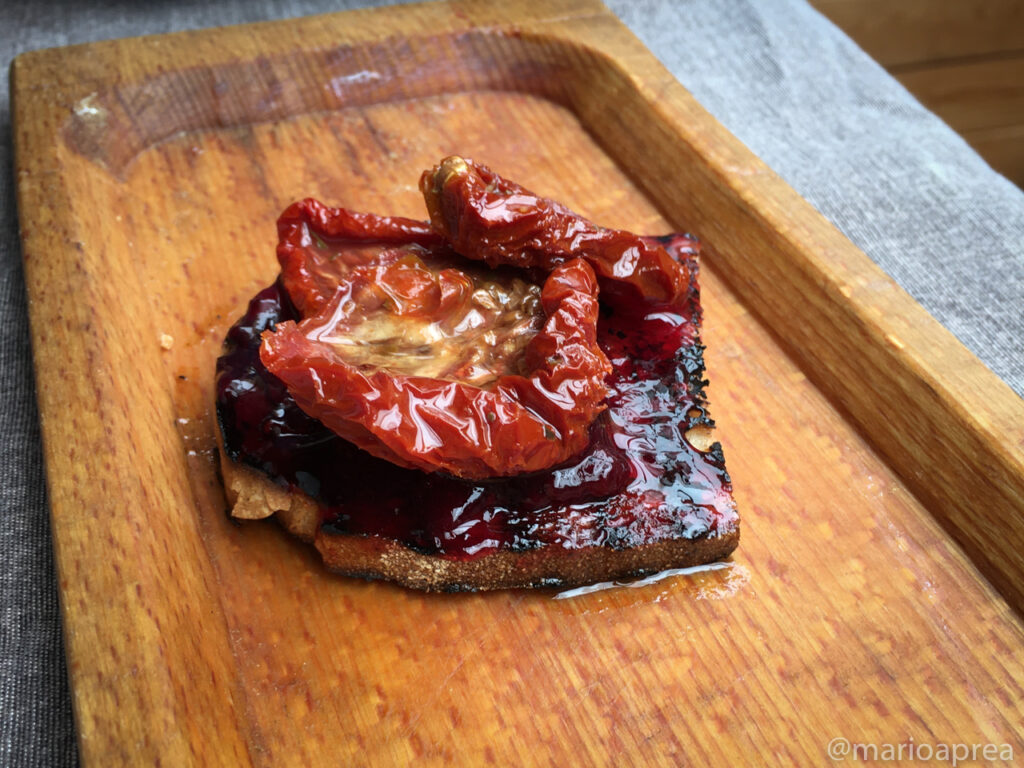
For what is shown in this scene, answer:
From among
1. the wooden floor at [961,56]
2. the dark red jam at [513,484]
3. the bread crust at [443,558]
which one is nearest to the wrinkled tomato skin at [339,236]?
the dark red jam at [513,484]

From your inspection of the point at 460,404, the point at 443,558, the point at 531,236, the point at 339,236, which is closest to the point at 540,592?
the point at 443,558

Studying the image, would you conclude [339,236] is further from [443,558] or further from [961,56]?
[961,56]

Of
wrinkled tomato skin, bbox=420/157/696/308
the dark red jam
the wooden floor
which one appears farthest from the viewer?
the wooden floor

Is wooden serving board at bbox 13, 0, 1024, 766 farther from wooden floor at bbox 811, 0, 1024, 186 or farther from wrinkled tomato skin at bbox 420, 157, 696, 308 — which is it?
wooden floor at bbox 811, 0, 1024, 186

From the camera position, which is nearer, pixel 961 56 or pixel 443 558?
pixel 443 558

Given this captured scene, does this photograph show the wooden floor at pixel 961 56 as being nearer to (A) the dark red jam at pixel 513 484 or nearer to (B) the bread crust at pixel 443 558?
(A) the dark red jam at pixel 513 484

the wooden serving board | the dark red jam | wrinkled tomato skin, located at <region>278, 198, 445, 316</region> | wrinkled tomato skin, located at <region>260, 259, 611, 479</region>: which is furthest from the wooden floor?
wrinkled tomato skin, located at <region>260, 259, 611, 479</region>
